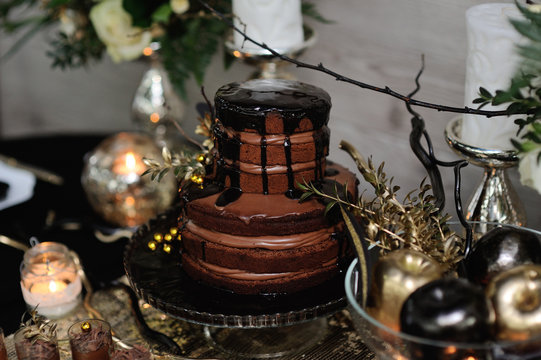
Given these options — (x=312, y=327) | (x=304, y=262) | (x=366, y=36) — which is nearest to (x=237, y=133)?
(x=304, y=262)

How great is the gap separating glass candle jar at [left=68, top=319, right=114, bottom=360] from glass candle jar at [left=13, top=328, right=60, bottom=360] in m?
0.02

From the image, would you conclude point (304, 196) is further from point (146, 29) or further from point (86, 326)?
point (146, 29)

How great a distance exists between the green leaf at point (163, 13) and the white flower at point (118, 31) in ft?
0.20

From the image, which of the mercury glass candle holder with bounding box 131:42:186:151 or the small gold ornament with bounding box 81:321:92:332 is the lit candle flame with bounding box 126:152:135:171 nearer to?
the mercury glass candle holder with bounding box 131:42:186:151

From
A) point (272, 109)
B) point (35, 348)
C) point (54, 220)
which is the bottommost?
point (54, 220)

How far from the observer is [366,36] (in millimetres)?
1041

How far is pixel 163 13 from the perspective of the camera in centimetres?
96

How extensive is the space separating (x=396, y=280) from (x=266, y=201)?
0.19 m

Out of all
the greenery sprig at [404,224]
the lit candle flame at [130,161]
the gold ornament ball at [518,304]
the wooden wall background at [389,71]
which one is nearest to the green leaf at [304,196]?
the greenery sprig at [404,224]

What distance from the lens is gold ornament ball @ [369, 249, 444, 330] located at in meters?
0.53

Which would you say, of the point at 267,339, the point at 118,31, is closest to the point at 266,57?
the point at 118,31

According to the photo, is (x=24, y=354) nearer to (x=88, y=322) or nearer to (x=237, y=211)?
(x=88, y=322)

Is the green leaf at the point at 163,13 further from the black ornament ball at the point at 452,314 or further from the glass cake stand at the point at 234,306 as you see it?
the black ornament ball at the point at 452,314

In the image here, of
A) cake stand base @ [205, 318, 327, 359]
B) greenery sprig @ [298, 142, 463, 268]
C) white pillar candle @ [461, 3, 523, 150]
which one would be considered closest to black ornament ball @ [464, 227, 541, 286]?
greenery sprig @ [298, 142, 463, 268]
